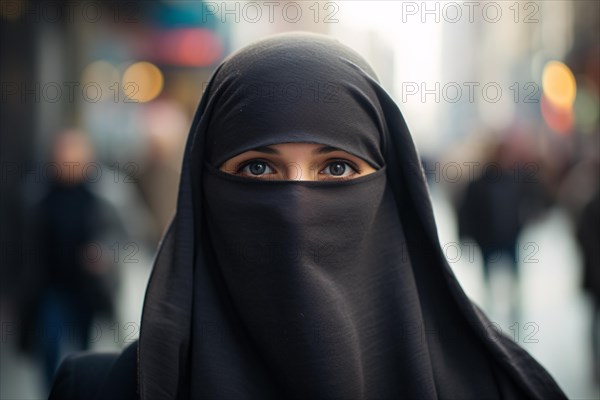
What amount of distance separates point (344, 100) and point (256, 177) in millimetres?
330

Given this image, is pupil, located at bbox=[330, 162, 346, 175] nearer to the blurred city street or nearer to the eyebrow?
the eyebrow

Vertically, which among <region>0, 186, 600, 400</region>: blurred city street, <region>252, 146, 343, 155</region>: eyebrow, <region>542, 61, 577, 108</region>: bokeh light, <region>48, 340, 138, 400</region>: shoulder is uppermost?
<region>542, 61, 577, 108</region>: bokeh light

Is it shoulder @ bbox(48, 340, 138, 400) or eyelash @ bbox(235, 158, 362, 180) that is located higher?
eyelash @ bbox(235, 158, 362, 180)

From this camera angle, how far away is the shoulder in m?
2.25

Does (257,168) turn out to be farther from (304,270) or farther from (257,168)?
(304,270)

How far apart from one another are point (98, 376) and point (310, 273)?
689mm

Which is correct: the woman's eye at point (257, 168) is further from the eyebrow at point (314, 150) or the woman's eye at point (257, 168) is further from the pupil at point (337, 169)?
the pupil at point (337, 169)

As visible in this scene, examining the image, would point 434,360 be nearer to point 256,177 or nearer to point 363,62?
point 256,177

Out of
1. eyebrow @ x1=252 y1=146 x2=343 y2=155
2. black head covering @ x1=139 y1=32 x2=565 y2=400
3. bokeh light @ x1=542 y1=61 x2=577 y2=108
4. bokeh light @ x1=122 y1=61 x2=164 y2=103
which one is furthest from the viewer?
bokeh light @ x1=122 y1=61 x2=164 y2=103

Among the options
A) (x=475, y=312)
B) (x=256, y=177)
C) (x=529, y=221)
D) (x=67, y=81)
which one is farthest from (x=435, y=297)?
(x=67, y=81)

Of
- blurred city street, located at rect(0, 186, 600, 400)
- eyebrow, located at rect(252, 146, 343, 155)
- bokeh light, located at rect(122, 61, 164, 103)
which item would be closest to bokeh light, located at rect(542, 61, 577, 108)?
blurred city street, located at rect(0, 186, 600, 400)

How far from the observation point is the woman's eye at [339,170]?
238 cm

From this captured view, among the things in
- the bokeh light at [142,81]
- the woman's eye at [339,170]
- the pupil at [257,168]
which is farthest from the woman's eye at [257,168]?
the bokeh light at [142,81]

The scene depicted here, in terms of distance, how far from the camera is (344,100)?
2.34 metres
